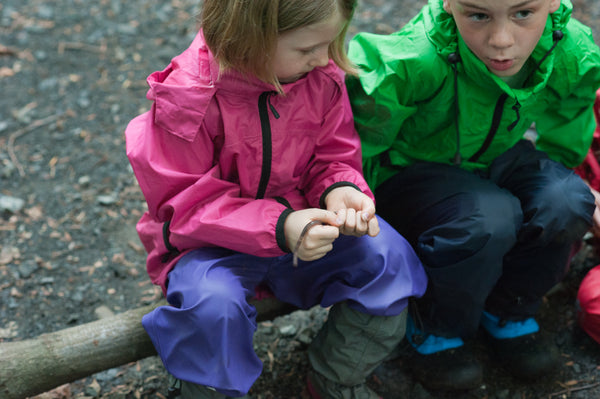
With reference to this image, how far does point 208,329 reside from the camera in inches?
80.4

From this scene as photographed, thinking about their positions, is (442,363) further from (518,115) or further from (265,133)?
(265,133)

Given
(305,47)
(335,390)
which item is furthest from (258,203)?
(335,390)

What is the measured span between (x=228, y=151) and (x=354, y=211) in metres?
0.48

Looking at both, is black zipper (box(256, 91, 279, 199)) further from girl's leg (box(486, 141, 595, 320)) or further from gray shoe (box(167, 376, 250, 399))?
girl's leg (box(486, 141, 595, 320))

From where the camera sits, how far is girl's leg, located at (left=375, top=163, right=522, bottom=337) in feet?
7.63

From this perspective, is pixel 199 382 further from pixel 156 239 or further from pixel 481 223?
pixel 481 223

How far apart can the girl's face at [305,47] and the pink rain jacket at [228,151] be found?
0.09m

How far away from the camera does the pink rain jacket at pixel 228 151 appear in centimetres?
210

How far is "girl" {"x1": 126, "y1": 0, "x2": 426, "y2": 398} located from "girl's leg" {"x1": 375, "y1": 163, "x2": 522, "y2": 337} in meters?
0.14

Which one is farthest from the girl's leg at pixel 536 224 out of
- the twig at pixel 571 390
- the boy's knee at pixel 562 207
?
the twig at pixel 571 390

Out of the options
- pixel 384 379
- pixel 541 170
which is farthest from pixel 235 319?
pixel 541 170

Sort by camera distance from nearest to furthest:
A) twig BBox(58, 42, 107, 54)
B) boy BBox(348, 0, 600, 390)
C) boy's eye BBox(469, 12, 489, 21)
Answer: boy's eye BBox(469, 12, 489, 21) → boy BBox(348, 0, 600, 390) → twig BBox(58, 42, 107, 54)

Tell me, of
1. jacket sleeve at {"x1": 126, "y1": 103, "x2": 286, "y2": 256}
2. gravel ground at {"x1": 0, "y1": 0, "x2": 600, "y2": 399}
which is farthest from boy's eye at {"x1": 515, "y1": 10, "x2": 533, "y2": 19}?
gravel ground at {"x1": 0, "y1": 0, "x2": 600, "y2": 399}

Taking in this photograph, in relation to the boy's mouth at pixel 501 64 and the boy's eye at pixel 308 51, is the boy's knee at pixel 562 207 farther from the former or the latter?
the boy's eye at pixel 308 51
